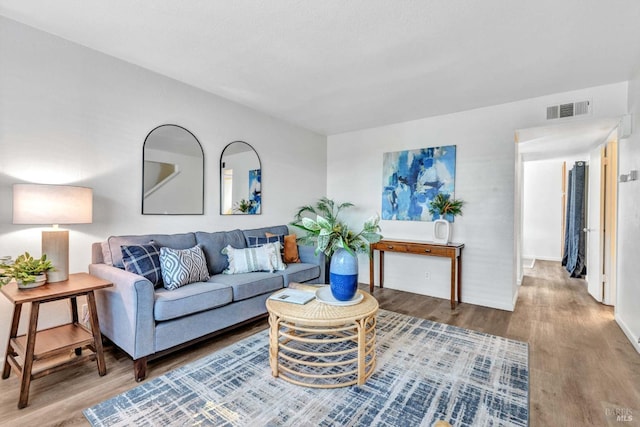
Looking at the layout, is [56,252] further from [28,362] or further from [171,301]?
[171,301]

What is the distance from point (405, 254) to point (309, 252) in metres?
1.50

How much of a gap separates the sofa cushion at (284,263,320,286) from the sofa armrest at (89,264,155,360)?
1.38 m

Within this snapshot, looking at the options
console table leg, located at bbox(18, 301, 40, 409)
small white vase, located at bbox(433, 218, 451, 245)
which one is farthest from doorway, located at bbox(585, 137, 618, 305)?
console table leg, located at bbox(18, 301, 40, 409)

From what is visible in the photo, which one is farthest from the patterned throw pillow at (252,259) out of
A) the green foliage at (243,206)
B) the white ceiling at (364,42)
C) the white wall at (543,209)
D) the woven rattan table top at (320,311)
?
the white wall at (543,209)

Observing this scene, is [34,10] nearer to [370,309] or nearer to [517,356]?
[370,309]

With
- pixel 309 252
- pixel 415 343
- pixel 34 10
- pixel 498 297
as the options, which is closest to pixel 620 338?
pixel 498 297

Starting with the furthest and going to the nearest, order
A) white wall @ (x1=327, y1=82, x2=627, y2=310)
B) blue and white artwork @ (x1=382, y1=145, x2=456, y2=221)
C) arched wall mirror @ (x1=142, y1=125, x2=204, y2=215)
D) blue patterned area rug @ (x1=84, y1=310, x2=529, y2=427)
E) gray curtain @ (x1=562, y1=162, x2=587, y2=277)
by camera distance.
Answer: gray curtain @ (x1=562, y1=162, x2=587, y2=277)
blue and white artwork @ (x1=382, y1=145, x2=456, y2=221)
white wall @ (x1=327, y1=82, x2=627, y2=310)
arched wall mirror @ (x1=142, y1=125, x2=204, y2=215)
blue patterned area rug @ (x1=84, y1=310, x2=529, y2=427)

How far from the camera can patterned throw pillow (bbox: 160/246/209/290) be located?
97.9 inches

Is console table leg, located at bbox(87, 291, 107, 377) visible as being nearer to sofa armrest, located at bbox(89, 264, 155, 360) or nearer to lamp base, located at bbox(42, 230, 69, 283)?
sofa armrest, located at bbox(89, 264, 155, 360)

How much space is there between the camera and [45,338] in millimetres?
2070

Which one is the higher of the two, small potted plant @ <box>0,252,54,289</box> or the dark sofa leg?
small potted plant @ <box>0,252,54,289</box>

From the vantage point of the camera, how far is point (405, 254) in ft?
14.3

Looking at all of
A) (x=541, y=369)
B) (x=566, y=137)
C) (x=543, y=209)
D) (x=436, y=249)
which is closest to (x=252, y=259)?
(x=436, y=249)

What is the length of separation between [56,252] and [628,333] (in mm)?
4768
